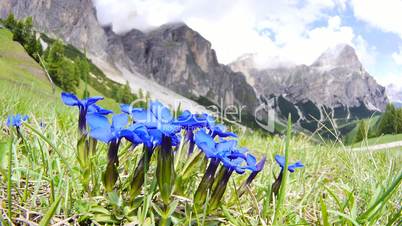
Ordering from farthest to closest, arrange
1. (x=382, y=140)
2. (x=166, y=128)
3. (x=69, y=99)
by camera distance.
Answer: (x=382, y=140), (x=69, y=99), (x=166, y=128)

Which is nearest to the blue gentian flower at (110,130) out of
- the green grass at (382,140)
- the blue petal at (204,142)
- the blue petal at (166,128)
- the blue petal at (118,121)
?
the blue petal at (118,121)

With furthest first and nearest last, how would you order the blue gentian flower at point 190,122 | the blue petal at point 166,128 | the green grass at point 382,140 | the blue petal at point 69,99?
1. the green grass at point 382,140
2. the blue petal at point 69,99
3. the blue gentian flower at point 190,122
4. the blue petal at point 166,128

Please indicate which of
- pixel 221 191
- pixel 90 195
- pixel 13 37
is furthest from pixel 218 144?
pixel 13 37

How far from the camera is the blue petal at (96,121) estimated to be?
1.94 meters

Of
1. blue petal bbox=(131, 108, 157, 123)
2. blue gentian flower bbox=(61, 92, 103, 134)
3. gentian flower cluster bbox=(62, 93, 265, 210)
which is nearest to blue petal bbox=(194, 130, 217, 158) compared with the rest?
gentian flower cluster bbox=(62, 93, 265, 210)

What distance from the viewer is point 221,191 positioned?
210cm

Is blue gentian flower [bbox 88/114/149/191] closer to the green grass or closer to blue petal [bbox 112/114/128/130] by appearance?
blue petal [bbox 112/114/128/130]

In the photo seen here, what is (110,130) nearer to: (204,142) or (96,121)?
(96,121)

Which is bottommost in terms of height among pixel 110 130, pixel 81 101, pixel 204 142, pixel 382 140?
pixel 204 142

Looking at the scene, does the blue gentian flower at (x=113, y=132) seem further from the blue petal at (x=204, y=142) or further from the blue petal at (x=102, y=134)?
the blue petal at (x=204, y=142)

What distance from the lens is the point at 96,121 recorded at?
195cm

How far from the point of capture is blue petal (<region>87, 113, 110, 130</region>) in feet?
6.35

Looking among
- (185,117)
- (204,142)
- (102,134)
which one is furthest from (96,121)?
(204,142)

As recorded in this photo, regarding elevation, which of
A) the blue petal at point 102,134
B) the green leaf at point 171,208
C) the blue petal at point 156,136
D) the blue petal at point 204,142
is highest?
the blue petal at point 102,134
